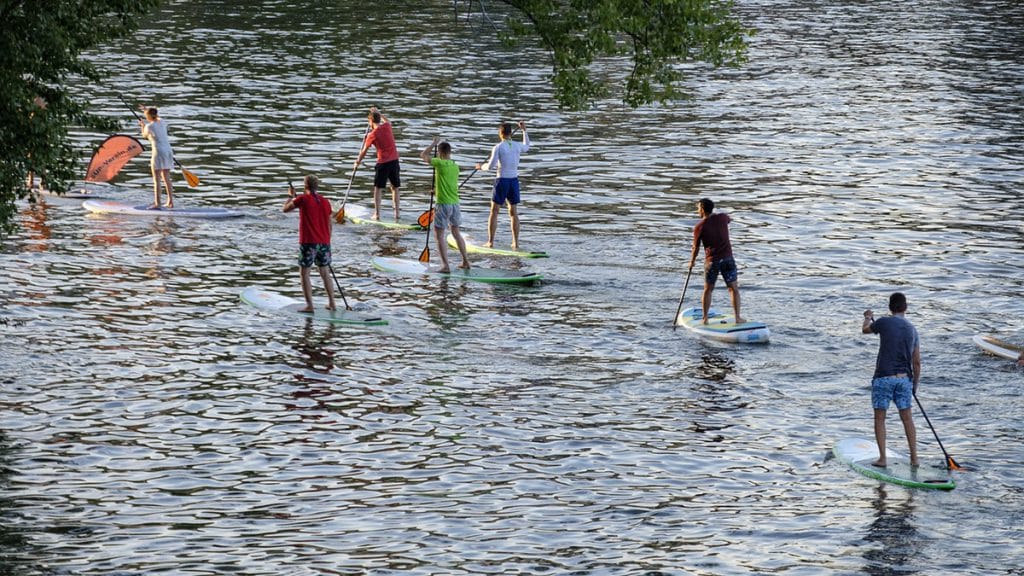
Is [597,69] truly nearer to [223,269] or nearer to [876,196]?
[876,196]

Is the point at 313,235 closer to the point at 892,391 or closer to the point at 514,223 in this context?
the point at 514,223

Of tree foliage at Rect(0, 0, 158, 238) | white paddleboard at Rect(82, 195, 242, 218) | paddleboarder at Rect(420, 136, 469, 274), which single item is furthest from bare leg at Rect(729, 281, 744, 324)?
white paddleboard at Rect(82, 195, 242, 218)

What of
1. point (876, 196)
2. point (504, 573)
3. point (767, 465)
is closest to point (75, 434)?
point (504, 573)

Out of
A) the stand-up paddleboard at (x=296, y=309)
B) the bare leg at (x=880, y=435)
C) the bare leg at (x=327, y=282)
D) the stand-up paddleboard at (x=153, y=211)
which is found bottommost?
the bare leg at (x=880, y=435)

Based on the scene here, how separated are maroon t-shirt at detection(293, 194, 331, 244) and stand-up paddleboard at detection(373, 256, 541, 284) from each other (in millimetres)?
3268

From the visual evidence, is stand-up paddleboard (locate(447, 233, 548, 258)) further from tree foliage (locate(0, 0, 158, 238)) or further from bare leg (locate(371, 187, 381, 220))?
tree foliage (locate(0, 0, 158, 238))

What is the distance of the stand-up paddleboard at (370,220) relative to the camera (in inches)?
1125

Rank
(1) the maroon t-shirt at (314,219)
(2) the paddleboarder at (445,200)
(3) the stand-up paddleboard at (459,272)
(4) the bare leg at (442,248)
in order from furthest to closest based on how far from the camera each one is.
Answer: (4) the bare leg at (442,248) < (2) the paddleboarder at (445,200) < (3) the stand-up paddleboard at (459,272) < (1) the maroon t-shirt at (314,219)

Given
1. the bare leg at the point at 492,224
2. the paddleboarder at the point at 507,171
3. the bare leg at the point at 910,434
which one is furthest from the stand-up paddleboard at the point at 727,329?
A: the bare leg at the point at 492,224

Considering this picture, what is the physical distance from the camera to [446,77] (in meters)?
49.2

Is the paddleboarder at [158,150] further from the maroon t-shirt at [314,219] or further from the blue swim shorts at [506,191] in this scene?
the maroon t-shirt at [314,219]

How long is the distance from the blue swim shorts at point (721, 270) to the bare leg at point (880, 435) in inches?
219

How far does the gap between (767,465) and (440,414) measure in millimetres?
4253

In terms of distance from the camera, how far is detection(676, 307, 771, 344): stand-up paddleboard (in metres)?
21.1
